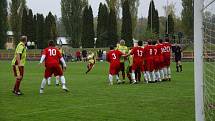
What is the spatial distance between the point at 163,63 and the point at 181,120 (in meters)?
13.2

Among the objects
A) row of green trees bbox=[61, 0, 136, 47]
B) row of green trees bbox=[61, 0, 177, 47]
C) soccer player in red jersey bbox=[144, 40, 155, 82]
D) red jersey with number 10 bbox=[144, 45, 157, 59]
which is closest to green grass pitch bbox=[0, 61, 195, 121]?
soccer player in red jersey bbox=[144, 40, 155, 82]

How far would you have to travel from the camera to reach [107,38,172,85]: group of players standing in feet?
75.8

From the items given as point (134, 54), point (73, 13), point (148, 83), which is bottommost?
point (148, 83)

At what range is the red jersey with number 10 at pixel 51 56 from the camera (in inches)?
723

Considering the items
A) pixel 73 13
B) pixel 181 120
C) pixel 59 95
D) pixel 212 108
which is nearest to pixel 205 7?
pixel 181 120

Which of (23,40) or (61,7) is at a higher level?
(61,7)

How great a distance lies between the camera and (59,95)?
17703mm

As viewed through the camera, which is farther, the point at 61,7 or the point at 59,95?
the point at 61,7

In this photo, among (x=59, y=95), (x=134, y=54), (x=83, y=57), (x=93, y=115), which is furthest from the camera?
(x=83, y=57)

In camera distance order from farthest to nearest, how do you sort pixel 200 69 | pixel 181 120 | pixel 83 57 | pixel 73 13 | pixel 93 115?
pixel 73 13 → pixel 83 57 → pixel 93 115 → pixel 181 120 → pixel 200 69

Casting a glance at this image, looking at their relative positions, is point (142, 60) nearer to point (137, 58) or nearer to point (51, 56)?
point (137, 58)

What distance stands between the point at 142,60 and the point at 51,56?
619cm

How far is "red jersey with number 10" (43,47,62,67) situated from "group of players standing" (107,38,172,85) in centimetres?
487

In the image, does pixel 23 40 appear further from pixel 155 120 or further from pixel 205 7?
pixel 205 7
